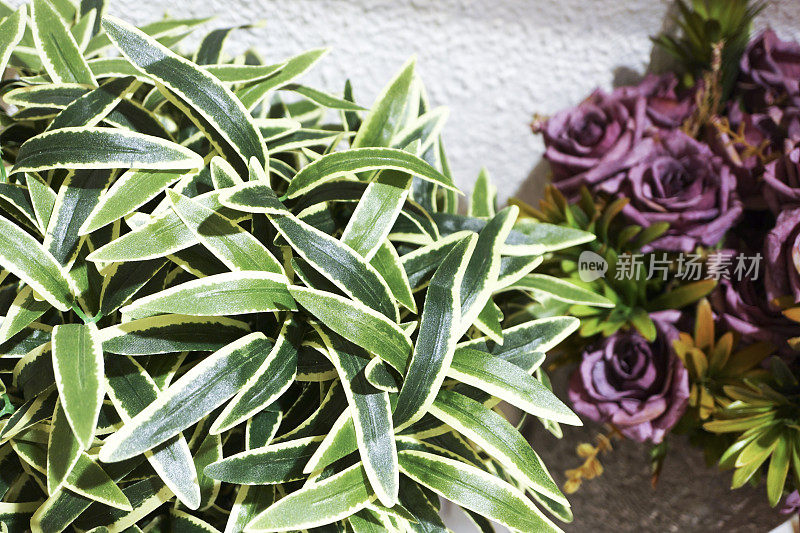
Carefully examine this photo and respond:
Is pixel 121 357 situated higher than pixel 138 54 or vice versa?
pixel 138 54

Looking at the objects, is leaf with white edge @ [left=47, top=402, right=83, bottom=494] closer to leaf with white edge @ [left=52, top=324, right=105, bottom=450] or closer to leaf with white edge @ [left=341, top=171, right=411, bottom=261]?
leaf with white edge @ [left=52, top=324, right=105, bottom=450]

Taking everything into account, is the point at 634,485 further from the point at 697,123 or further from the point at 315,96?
the point at 315,96

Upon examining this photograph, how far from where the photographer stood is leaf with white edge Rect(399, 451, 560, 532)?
358 millimetres

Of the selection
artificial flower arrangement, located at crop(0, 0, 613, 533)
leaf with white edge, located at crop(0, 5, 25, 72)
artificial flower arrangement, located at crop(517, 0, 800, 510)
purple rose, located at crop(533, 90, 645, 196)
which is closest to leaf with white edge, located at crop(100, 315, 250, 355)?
artificial flower arrangement, located at crop(0, 0, 613, 533)

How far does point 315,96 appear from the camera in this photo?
504 mm

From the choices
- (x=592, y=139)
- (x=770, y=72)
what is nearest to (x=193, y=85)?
(x=592, y=139)

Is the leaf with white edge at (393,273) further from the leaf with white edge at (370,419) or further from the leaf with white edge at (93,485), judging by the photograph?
the leaf with white edge at (93,485)

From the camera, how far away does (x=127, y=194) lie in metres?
0.36

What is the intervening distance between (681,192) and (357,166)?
387 millimetres

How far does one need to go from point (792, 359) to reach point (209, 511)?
1.76 ft

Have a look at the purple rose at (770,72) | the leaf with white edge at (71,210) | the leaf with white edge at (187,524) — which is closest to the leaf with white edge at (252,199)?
the leaf with white edge at (71,210)

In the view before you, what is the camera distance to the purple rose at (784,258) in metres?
0.51

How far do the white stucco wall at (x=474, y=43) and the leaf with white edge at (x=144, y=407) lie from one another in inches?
18.8

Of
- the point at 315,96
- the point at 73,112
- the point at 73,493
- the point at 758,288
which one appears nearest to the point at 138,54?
the point at 73,112
